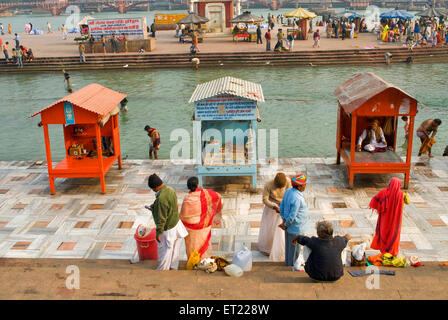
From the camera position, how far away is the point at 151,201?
9.29 metres

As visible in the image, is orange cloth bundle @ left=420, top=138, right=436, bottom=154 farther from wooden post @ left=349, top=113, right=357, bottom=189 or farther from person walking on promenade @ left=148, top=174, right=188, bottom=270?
person walking on promenade @ left=148, top=174, right=188, bottom=270

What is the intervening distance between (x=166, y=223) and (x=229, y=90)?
401cm

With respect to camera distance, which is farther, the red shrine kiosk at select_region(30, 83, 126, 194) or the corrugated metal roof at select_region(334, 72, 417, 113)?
the red shrine kiosk at select_region(30, 83, 126, 194)

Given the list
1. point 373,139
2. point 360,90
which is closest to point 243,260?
point 360,90

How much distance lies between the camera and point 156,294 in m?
4.99

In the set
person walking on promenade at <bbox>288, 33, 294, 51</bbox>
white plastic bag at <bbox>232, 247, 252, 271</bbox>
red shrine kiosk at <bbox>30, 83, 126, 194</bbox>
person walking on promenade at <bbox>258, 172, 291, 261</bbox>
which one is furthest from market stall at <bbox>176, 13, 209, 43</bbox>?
white plastic bag at <bbox>232, 247, 252, 271</bbox>

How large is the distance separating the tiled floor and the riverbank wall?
17.6m

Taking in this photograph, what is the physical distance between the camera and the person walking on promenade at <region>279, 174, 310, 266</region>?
19.5 feet

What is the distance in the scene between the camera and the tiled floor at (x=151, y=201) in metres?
7.52

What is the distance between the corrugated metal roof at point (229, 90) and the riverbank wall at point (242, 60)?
18.2 metres

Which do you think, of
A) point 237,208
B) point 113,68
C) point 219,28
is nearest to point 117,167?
point 237,208

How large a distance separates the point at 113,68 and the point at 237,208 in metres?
21.6

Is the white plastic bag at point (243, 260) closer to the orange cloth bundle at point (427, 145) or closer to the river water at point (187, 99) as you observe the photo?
the orange cloth bundle at point (427, 145)

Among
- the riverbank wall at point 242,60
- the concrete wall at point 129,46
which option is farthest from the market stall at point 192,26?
the riverbank wall at point 242,60
